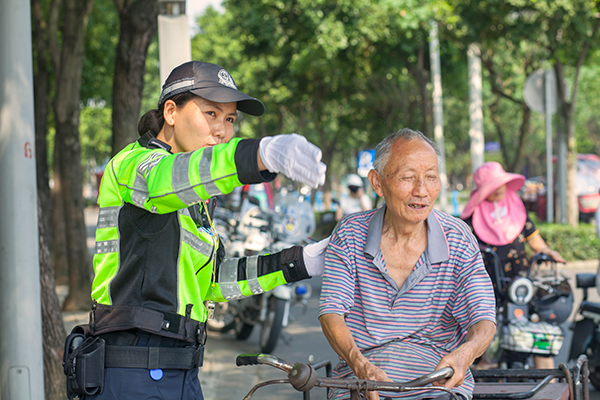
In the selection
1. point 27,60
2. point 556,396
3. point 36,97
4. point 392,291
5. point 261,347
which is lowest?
point 261,347

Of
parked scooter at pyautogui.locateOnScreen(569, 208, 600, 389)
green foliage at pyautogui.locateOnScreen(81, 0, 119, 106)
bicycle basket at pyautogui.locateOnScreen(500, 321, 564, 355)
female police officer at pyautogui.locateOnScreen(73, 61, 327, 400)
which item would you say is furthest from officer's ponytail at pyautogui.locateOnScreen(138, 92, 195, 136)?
green foliage at pyautogui.locateOnScreen(81, 0, 119, 106)

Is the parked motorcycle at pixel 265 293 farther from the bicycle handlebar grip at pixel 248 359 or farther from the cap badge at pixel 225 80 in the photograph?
the cap badge at pixel 225 80

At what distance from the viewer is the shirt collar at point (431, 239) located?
8.92 ft

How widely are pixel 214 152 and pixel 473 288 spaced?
53.2 inches

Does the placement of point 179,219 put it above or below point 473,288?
above

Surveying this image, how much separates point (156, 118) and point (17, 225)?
1.56 metres

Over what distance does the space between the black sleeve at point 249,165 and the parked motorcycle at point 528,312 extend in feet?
12.4

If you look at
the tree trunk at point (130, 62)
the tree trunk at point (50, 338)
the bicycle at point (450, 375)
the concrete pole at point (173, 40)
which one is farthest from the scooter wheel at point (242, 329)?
the bicycle at point (450, 375)

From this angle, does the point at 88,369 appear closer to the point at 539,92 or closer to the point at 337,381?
the point at 337,381

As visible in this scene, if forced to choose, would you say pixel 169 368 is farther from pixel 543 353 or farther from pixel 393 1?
pixel 393 1

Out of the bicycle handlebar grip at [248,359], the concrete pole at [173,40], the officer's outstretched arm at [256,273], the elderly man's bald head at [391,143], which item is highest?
the concrete pole at [173,40]

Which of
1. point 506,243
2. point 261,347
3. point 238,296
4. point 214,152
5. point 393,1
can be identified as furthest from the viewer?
point 393,1

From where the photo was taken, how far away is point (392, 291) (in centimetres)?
272

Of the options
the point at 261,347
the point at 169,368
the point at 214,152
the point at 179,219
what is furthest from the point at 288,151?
the point at 261,347
